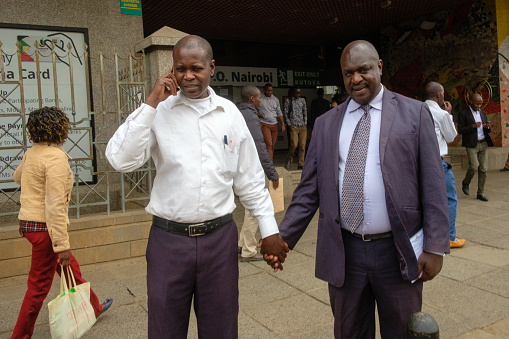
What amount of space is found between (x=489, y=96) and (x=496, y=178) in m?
2.89

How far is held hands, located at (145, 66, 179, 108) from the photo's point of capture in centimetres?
229

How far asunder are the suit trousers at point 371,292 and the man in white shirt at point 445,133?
3.28 metres

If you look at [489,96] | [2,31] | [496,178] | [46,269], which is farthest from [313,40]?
[46,269]

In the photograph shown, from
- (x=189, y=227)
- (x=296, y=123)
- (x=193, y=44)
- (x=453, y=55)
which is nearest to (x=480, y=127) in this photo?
(x=296, y=123)

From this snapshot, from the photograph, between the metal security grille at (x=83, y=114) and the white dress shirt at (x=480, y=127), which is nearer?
the metal security grille at (x=83, y=114)

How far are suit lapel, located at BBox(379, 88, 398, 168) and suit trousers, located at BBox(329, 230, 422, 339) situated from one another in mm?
466

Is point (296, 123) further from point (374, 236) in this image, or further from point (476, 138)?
point (374, 236)

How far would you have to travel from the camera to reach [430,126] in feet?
7.83

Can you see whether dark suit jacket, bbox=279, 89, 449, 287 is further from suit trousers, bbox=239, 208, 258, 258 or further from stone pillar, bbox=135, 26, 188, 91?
stone pillar, bbox=135, 26, 188, 91

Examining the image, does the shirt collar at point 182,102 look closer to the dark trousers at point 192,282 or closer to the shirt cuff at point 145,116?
Result: the shirt cuff at point 145,116

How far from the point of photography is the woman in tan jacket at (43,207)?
3361 mm

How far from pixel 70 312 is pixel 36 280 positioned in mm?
416

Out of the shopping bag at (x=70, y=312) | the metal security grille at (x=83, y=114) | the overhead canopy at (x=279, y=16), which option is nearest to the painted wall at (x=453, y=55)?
the overhead canopy at (x=279, y=16)

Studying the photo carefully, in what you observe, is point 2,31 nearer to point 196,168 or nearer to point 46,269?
point 46,269
